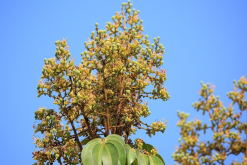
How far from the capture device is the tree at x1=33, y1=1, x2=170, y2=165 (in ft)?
17.1

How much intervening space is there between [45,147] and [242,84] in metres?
2.76

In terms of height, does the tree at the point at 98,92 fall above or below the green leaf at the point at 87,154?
above

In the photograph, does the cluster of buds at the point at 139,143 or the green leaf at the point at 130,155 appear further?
the cluster of buds at the point at 139,143

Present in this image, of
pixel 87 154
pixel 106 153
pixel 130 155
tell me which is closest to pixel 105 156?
pixel 106 153

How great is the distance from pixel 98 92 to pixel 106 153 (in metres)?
0.93

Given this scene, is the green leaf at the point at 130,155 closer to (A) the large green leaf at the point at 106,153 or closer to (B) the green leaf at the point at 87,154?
(A) the large green leaf at the point at 106,153

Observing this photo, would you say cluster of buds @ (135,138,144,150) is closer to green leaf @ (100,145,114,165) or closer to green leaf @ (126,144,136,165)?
green leaf @ (126,144,136,165)

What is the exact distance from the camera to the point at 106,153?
4.91m

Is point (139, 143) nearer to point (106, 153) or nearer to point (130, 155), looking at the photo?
point (130, 155)

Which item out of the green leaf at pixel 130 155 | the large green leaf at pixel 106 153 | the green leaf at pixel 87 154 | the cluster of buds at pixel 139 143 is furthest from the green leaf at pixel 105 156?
the cluster of buds at pixel 139 143

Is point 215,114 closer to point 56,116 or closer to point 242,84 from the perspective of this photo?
point 242,84

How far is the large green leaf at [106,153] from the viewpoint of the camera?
4855mm

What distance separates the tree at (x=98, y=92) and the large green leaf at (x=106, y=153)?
1.61 feet

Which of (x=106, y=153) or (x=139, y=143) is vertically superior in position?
(x=139, y=143)
